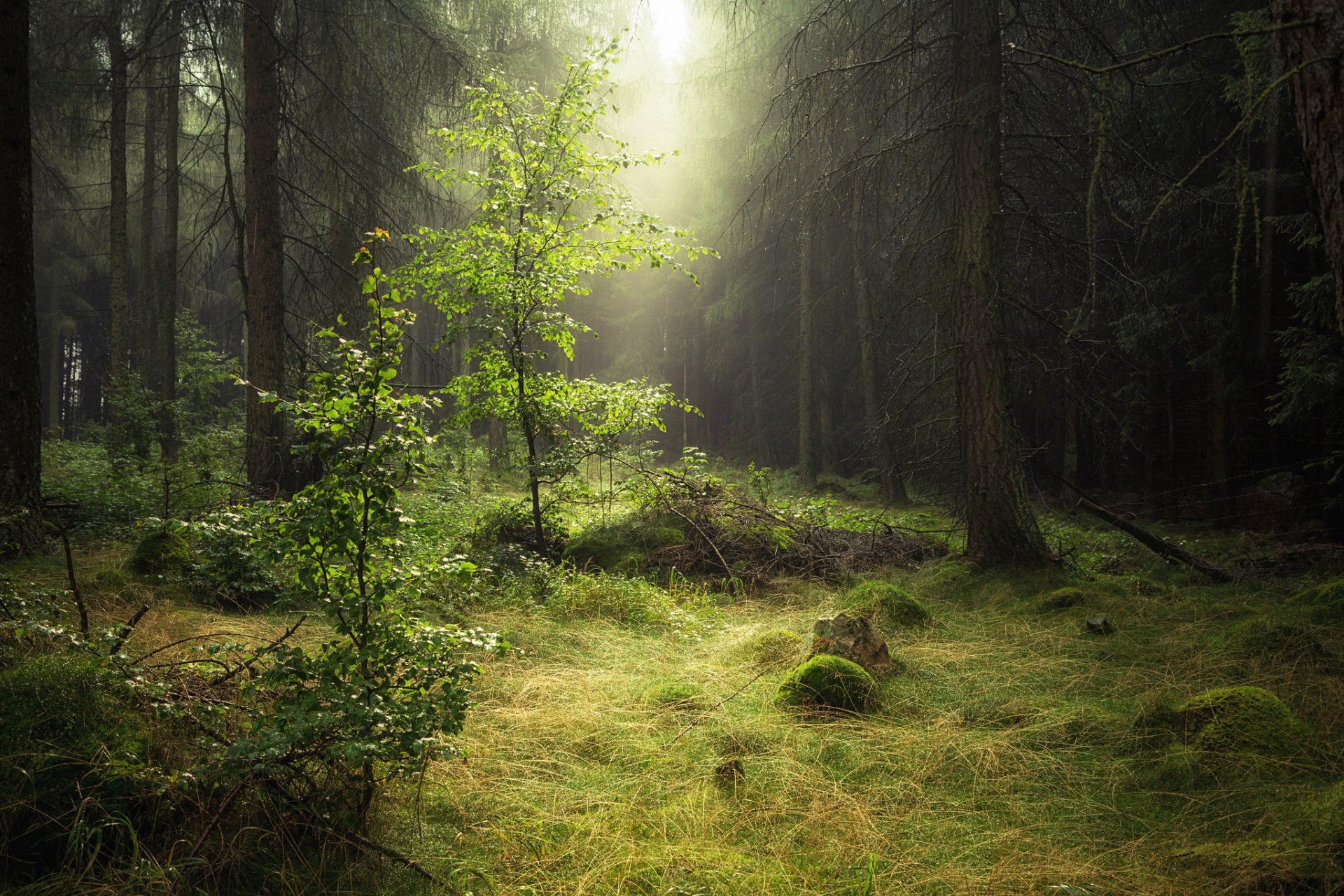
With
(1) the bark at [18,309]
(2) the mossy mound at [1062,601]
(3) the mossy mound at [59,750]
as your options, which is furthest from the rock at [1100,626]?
(1) the bark at [18,309]

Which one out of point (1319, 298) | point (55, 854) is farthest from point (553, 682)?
point (1319, 298)

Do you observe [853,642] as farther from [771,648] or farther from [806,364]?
[806,364]

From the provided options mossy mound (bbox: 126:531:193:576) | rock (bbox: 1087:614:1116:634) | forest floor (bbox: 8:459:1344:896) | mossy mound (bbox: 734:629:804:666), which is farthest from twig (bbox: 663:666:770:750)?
mossy mound (bbox: 126:531:193:576)

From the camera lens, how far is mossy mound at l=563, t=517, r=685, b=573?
7.70 meters

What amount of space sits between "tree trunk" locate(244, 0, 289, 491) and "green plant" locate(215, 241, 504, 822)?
21.7 feet

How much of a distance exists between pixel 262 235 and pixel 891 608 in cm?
809

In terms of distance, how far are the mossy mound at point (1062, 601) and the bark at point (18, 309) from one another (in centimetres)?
799

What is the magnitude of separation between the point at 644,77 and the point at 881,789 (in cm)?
1806

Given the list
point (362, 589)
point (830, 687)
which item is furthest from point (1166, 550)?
point (362, 589)

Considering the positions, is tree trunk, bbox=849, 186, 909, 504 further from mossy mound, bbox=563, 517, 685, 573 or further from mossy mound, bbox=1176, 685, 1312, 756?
mossy mound, bbox=1176, 685, 1312, 756

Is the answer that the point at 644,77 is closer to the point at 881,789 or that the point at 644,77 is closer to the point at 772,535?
the point at 772,535

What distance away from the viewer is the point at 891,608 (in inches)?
230

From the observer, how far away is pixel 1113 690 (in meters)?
4.17

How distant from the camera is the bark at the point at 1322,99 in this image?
2240mm
